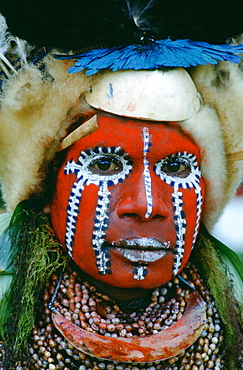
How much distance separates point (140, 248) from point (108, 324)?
1.25 feet

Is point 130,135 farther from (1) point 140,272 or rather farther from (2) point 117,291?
(2) point 117,291

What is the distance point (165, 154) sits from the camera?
83.6 inches

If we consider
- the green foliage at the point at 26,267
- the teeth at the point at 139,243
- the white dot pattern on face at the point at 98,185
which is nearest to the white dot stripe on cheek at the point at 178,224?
the teeth at the point at 139,243

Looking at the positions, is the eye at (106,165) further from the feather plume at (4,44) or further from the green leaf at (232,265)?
the green leaf at (232,265)

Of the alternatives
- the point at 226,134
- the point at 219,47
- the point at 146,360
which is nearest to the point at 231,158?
the point at 226,134

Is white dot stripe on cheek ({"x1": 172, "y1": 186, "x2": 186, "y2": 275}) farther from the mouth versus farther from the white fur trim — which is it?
the white fur trim

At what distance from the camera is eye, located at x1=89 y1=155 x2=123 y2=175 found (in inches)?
83.7

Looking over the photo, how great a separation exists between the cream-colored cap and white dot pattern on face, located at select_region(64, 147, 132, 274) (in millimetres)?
181

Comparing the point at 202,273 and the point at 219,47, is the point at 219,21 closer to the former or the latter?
the point at 219,47

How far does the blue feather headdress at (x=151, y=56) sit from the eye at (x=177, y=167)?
40 centimetres

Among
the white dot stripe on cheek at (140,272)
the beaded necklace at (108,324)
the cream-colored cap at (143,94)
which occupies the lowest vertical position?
the beaded necklace at (108,324)

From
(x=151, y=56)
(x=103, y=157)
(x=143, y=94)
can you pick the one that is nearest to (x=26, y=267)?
(x=103, y=157)

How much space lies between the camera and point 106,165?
2.14 metres

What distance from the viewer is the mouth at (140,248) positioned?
2.08 meters
